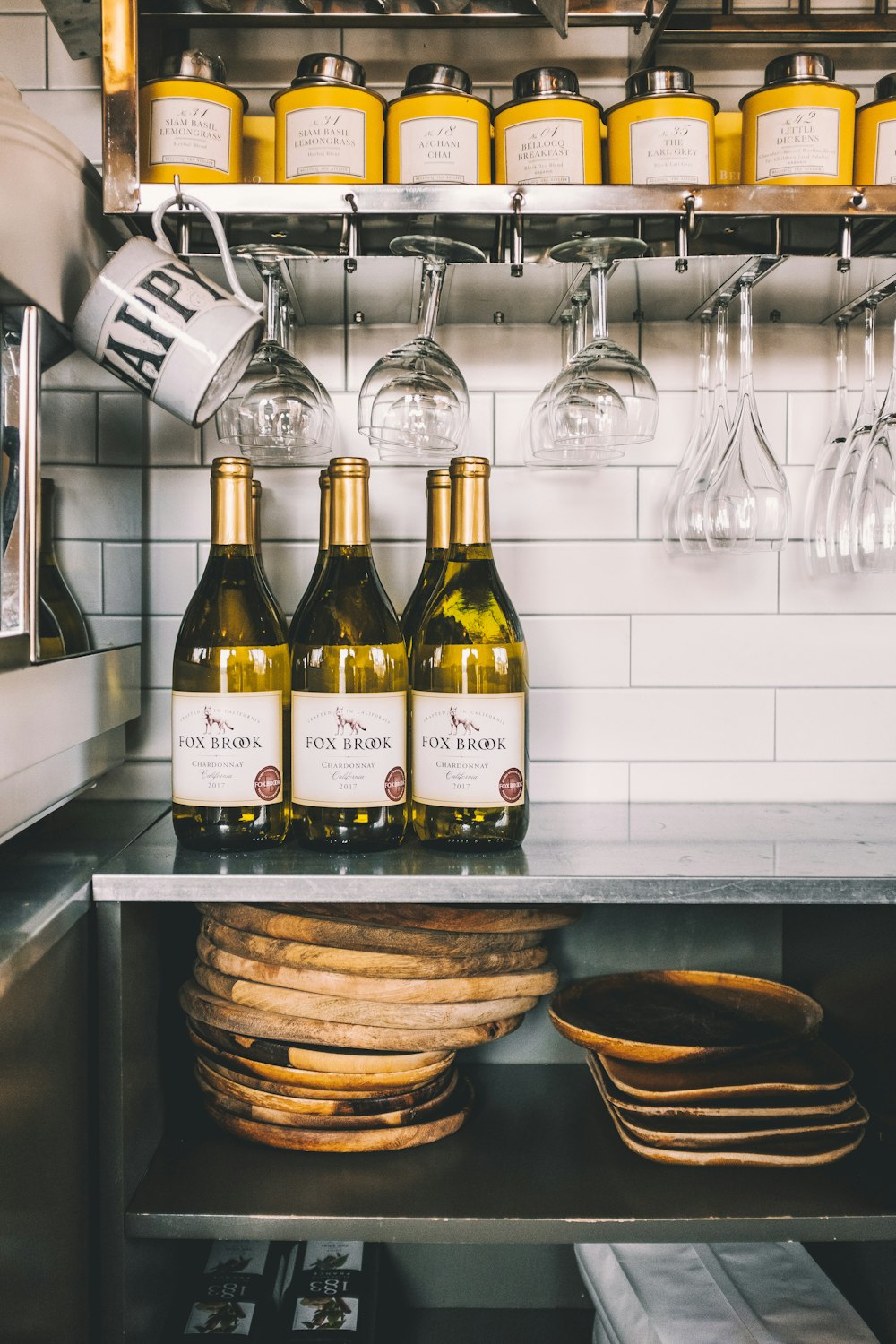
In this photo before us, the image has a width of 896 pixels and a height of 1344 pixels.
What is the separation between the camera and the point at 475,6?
1.12 m

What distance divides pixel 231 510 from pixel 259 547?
0.73 ft

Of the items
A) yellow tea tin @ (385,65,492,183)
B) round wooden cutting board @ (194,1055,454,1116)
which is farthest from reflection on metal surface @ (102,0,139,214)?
round wooden cutting board @ (194,1055,454,1116)

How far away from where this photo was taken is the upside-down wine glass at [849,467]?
3.43ft

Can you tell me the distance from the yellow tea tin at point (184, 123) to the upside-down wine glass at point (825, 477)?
0.72 m

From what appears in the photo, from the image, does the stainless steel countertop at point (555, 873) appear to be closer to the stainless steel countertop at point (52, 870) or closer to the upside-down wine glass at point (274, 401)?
the stainless steel countertop at point (52, 870)

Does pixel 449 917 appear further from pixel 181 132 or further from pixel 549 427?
pixel 181 132

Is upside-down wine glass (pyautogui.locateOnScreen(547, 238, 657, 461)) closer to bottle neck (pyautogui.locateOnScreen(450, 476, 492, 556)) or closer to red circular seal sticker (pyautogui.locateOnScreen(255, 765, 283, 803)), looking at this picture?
bottle neck (pyautogui.locateOnScreen(450, 476, 492, 556))

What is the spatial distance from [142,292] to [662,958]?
3.01 ft

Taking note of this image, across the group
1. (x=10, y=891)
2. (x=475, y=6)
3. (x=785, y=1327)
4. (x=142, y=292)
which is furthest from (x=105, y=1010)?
(x=475, y=6)

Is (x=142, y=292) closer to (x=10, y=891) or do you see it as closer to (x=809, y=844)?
(x=10, y=891)

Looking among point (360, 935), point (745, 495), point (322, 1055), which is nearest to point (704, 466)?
point (745, 495)

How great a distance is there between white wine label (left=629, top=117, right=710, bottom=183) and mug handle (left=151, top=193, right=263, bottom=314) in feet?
1.29

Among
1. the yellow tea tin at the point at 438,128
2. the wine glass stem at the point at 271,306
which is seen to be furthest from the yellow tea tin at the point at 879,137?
the wine glass stem at the point at 271,306

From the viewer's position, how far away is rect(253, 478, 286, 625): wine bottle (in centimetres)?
106
